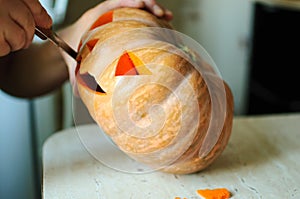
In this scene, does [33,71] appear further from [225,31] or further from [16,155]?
[225,31]

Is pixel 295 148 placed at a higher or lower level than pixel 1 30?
lower

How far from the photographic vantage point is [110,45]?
0.59m

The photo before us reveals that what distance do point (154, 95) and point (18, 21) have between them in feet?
0.57

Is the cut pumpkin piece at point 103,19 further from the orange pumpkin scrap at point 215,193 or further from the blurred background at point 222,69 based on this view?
the blurred background at point 222,69

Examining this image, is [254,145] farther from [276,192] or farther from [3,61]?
[3,61]

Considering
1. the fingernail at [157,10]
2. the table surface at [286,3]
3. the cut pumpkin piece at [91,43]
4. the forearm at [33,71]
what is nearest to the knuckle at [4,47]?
the cut pumpkin piece at [91,43]

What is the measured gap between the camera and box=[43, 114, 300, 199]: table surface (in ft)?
1.93

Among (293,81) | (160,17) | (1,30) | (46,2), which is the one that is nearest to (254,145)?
(160,17)

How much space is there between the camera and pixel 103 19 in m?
0.66

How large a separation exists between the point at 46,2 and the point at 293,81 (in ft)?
2.97

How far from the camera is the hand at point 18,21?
535 mm

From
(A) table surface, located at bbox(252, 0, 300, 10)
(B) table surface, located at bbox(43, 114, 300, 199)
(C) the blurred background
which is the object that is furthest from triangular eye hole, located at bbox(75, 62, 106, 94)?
(A) table surface, located at bbox(252, 0, 300, 10)

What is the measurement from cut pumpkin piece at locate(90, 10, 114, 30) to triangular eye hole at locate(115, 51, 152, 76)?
9 centimetres

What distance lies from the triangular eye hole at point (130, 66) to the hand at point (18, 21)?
0.35ft
